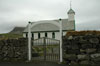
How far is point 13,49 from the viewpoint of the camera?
26.5ft

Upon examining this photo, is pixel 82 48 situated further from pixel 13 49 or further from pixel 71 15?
pixel 71 15

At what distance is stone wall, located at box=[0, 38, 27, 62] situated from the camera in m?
7.99

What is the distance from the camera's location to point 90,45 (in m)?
6.57

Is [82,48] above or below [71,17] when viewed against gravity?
below

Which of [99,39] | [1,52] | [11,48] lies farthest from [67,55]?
[1,52]

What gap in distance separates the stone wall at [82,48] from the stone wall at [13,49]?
284 centimetres

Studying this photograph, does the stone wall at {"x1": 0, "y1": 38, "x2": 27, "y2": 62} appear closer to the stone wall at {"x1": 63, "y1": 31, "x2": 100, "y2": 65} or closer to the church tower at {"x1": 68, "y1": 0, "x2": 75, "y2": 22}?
the stone wall at {"x1": 63, "y1": 31, "x2": 100, "y2": 65}

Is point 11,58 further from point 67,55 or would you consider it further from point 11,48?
point 67,55

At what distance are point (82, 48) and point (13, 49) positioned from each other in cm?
461

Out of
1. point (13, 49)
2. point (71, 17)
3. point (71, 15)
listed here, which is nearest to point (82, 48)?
point (13, 49)

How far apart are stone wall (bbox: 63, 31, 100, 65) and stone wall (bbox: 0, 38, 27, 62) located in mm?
2837

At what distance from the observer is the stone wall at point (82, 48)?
651 cm

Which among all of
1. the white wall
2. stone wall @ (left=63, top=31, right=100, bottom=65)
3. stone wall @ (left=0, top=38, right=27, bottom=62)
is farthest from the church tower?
stone wall @ (left=63, top=31, right=100, bottom=65)

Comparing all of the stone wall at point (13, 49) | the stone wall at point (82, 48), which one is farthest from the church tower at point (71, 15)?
the stone wall at point (82, 48)
